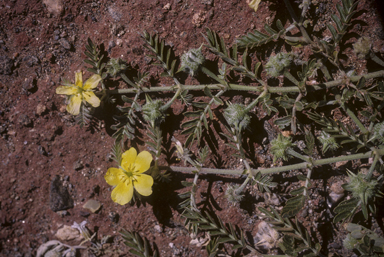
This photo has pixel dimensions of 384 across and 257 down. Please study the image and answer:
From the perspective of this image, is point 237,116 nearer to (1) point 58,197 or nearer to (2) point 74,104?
(2) point 74,104

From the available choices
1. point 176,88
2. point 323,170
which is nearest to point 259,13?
point 176,88

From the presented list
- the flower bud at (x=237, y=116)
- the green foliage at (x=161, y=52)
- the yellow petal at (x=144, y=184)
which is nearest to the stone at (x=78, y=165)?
the yellow petal at (x=144, y=184)

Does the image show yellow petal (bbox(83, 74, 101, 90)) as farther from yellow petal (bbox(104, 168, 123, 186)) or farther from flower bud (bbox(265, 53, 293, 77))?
flower bud (bbox(265, 53, 293, 77))

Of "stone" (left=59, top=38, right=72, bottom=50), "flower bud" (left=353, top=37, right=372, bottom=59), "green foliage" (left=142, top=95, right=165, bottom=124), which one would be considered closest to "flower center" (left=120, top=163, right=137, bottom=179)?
"green foliage" (left=142, top=95, right=165, bottom=124)

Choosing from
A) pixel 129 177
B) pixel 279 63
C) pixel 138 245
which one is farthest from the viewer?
pixel 138 245

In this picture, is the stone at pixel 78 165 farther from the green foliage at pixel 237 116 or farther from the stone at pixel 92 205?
the green foliage at pixel 237 116

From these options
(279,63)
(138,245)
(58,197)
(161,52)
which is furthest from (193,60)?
(58,197)
